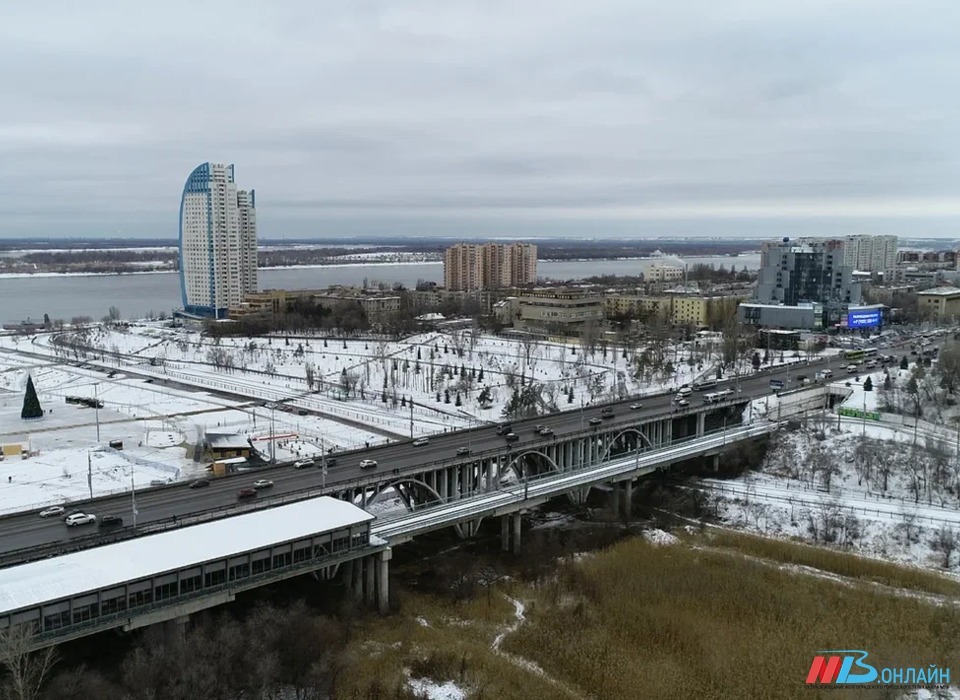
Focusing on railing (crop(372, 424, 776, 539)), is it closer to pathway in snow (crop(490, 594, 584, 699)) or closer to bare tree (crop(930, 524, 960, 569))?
pathway in snow (crop(490, 594, 584, 699))

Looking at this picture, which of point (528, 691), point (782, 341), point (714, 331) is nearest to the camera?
point (528, 691)

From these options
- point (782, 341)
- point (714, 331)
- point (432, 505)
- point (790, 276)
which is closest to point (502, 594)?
point (432, 505)

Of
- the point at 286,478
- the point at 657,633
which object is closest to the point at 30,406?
the point at 286,478

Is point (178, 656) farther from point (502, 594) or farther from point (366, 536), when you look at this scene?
point (502, 594)

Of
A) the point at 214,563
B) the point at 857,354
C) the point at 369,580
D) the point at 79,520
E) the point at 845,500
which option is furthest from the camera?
the point at 857,354

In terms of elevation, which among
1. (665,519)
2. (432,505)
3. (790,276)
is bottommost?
(665,519)

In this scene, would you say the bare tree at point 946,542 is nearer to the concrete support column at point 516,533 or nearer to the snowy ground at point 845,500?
the snowy ground at point 845,500

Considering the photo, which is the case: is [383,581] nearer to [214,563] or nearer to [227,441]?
[214,563]
